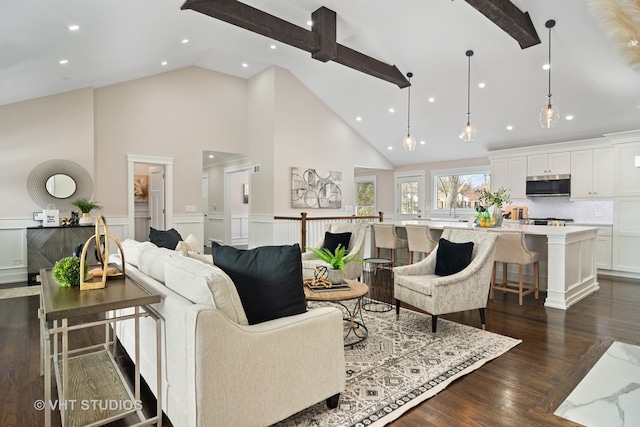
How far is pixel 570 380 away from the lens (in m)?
2.51

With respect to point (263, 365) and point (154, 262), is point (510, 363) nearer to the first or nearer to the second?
point (263, 365)

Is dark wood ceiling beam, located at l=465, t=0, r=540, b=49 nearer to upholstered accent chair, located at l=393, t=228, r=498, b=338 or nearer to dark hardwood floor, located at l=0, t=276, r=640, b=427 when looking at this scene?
upholstered accent chair, located at l=393, t=228, r=498, b=338

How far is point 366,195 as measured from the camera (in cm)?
1131

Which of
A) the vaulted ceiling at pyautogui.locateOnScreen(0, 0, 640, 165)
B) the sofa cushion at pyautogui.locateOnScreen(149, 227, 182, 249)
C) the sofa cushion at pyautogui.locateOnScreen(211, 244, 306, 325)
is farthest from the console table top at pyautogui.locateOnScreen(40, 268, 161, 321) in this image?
the vaulted ceiling at pyautogui.locateOnScreen(0, 0, 640, 165)

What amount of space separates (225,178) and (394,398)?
26.0ft

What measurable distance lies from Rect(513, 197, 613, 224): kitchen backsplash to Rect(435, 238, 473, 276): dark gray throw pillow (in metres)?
4.64

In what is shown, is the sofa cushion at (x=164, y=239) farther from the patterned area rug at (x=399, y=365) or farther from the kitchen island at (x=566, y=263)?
the kitchen island at (x=566, y=263)

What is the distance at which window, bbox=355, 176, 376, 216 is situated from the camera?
11.0 m

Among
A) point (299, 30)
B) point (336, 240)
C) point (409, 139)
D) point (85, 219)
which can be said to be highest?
point (299, 30)

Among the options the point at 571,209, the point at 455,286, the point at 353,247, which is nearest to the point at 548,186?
the point at 571,209

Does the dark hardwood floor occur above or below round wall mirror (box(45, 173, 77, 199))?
below

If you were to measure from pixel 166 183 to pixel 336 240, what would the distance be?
414cm

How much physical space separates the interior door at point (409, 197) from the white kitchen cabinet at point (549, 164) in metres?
2.83

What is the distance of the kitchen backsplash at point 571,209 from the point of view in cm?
650
